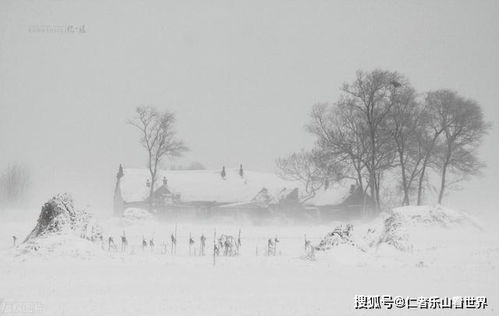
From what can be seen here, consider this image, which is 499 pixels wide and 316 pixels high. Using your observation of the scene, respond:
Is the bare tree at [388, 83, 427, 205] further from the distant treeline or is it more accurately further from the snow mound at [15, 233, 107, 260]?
the snow mound at [15, 233, 107, 260]

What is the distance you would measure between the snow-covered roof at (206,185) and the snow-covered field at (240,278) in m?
42.8

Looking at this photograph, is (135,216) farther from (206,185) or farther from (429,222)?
(429,222)

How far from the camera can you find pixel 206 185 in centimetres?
8262

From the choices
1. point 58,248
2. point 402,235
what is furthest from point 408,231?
point 58,248

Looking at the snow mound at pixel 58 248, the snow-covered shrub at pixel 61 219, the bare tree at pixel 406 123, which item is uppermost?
the bare tree at pixel 406 123

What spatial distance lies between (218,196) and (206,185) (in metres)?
3.33

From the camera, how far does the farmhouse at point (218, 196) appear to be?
74.9 metres

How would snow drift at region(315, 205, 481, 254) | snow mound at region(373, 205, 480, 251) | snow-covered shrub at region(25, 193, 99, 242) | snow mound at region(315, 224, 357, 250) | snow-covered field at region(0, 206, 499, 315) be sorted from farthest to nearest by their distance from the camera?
snow mound at region(373, 205, 480, 251), snow drift at region(315, 205, 481, 254), snow mound at region(315, 224, 357, 250), snow-covered shrub at region(25, 193, 99, 242), snow-covered field at region(0, 206, 499, 315)

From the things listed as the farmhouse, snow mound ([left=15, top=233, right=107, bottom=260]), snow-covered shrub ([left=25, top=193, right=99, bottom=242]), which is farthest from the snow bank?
the farmhouse

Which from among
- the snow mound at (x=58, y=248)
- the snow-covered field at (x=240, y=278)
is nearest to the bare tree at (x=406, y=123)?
the snow-covered field at (x=240, y=278)

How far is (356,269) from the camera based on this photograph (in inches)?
1081

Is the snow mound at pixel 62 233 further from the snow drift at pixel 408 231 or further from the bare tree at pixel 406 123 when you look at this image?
the bare tree at pixel 406 123

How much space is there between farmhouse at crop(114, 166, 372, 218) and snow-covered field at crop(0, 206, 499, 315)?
37.9m

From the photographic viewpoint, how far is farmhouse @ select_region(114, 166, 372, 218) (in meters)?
74.9
